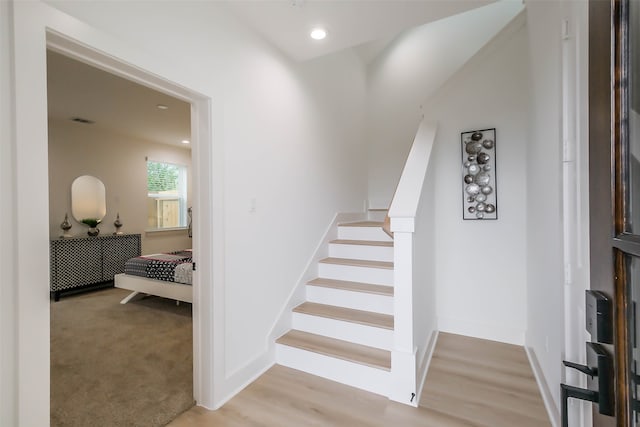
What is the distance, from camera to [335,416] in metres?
1.77

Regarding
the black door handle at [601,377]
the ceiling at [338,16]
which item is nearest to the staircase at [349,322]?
the black door handle at [601,377]

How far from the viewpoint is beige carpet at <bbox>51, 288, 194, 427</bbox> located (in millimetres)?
1835

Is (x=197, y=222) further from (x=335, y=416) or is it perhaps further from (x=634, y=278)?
(x=634, y=278)

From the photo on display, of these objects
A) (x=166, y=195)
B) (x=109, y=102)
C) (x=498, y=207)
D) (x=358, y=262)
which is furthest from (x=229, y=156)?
(x=166, y=195)

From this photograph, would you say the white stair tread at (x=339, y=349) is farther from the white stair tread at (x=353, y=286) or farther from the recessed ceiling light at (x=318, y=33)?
the recessed ceiling light at (x=318, y=33)

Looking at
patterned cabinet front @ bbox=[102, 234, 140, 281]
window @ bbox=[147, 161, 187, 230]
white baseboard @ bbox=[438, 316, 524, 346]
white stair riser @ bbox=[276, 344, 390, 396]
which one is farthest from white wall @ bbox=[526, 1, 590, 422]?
window @ bbox=[147, 161, 187, 230]

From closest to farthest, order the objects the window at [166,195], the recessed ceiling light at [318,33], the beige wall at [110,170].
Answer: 1. the recessed ceiling light at [318,33]
2. the beige wall at [110,170]
3. the window at [166,195]

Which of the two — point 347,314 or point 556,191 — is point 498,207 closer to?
point 556,191

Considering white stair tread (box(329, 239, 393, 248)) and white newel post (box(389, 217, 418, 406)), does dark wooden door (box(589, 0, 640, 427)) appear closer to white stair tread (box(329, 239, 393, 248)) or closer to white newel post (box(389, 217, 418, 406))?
white newel post (box(389, 217, 418, 406))

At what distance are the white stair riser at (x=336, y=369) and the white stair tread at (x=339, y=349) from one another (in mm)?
29

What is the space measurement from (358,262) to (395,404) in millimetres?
1361

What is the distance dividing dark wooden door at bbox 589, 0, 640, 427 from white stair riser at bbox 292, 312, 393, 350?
173cm

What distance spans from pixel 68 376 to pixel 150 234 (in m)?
4.02

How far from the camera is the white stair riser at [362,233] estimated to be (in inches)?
130
